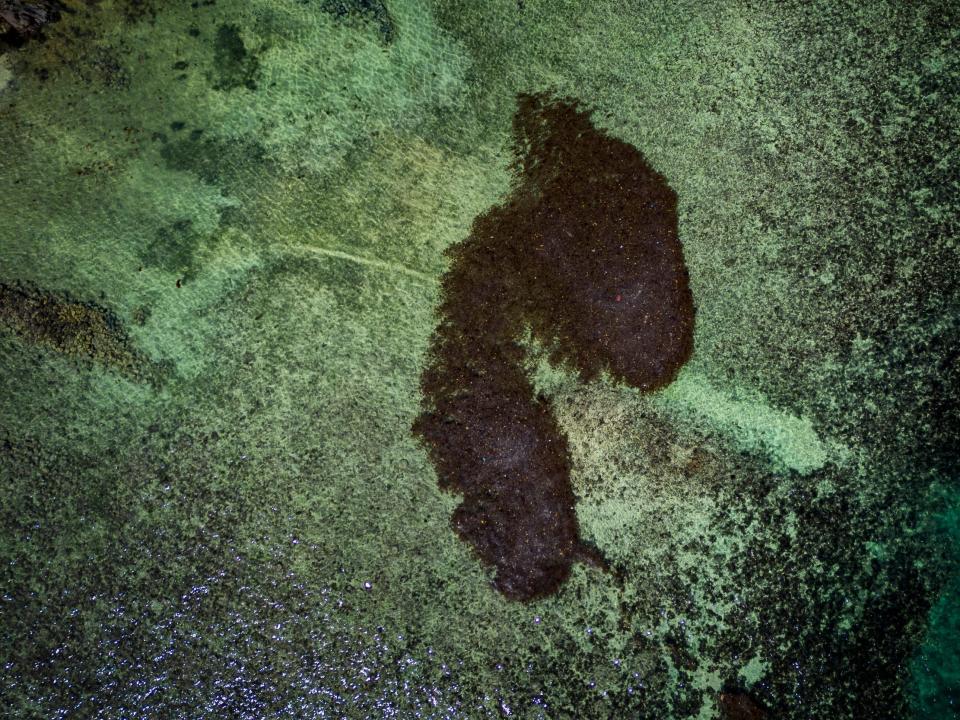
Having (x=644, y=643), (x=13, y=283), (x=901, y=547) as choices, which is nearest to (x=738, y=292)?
(x=901, y=547)

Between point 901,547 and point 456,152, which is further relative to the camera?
point 456,152

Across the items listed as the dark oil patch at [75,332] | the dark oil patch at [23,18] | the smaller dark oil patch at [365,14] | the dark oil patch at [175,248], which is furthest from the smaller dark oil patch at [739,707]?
the dark oil patch at [23,18]

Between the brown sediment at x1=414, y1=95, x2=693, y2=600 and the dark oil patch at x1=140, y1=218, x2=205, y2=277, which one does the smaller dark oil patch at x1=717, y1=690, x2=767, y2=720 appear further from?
the dark oil patch at x1=140, y1=218, x2=205, y2=277

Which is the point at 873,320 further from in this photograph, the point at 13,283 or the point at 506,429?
the point at 13,283

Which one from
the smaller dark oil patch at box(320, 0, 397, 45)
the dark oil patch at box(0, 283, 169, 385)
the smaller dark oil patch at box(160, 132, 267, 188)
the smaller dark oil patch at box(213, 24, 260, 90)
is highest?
the smaller dark oil patch at box(320, 0, 397, 45)

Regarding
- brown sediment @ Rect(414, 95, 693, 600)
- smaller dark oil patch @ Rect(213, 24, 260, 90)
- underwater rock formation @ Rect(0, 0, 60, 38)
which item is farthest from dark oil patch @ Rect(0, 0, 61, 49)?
brown sediment @ Rect(414, 95, 693, 600)

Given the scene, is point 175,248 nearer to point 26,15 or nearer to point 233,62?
point 233,62
